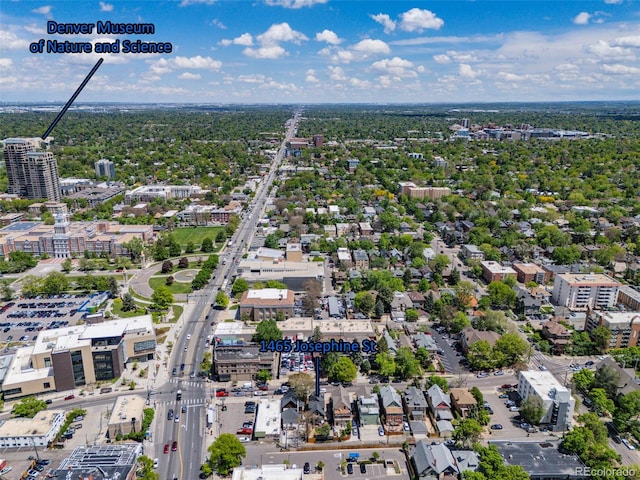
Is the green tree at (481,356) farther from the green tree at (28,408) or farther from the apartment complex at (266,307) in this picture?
the green tree at (28,408)

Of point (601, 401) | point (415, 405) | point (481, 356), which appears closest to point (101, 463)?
point (415, 405)

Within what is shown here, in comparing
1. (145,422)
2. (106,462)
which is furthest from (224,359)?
(106,462)

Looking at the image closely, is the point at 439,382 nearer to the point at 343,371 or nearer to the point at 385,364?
the point at 385,364

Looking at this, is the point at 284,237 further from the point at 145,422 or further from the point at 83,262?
the point at 145,422

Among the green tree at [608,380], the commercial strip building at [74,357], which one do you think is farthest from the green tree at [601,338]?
the commercial strip building at [74,357]

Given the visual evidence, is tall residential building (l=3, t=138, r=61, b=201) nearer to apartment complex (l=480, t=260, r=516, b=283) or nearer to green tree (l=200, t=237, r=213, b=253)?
green tree (l=200, t=237, r=213, b=253)

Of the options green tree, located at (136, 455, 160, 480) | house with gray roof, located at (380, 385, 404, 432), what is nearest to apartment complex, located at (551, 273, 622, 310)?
house with gray roof, located at (380, 385, 404, 432)
